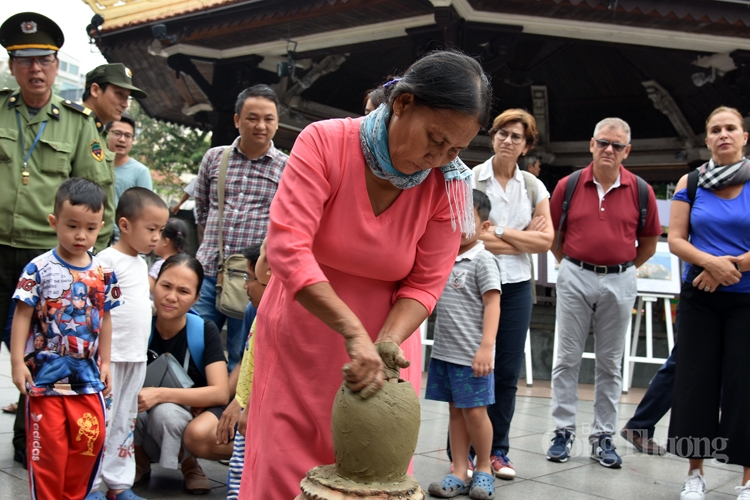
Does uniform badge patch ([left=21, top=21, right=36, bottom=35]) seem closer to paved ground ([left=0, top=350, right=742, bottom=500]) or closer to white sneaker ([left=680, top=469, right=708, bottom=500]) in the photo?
paved ground ([left=0, top=350, right=742, bottom=500])

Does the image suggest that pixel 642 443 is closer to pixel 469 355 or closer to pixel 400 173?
pixel 469 355

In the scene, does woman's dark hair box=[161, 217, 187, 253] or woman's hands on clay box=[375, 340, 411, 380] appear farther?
woman's dark hair box=[161, 217, 187, 253]

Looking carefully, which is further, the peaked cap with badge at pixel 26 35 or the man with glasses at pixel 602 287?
the man with glasses at pixel 602 287

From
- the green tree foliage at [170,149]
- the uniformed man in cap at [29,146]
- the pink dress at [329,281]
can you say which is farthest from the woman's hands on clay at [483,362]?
the green tree foliage at [170,149]

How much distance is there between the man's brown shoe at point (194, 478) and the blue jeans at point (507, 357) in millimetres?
1625

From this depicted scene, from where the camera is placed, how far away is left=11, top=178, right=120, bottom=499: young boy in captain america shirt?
282cm

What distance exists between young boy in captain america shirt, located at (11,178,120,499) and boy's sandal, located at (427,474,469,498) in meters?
1.62

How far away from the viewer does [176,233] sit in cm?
549

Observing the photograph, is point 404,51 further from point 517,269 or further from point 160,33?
point 517,269

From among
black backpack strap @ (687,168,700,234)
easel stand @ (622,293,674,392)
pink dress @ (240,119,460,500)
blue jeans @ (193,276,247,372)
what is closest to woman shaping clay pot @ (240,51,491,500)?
pink dress @ (240,119,460,500)

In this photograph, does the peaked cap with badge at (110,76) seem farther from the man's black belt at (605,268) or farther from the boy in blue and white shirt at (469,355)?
the man's black belt at (605,268)

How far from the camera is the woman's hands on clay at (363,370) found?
5.91ft

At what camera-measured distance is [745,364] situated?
150 inches

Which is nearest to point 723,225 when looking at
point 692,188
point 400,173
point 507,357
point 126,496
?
point 692,188
